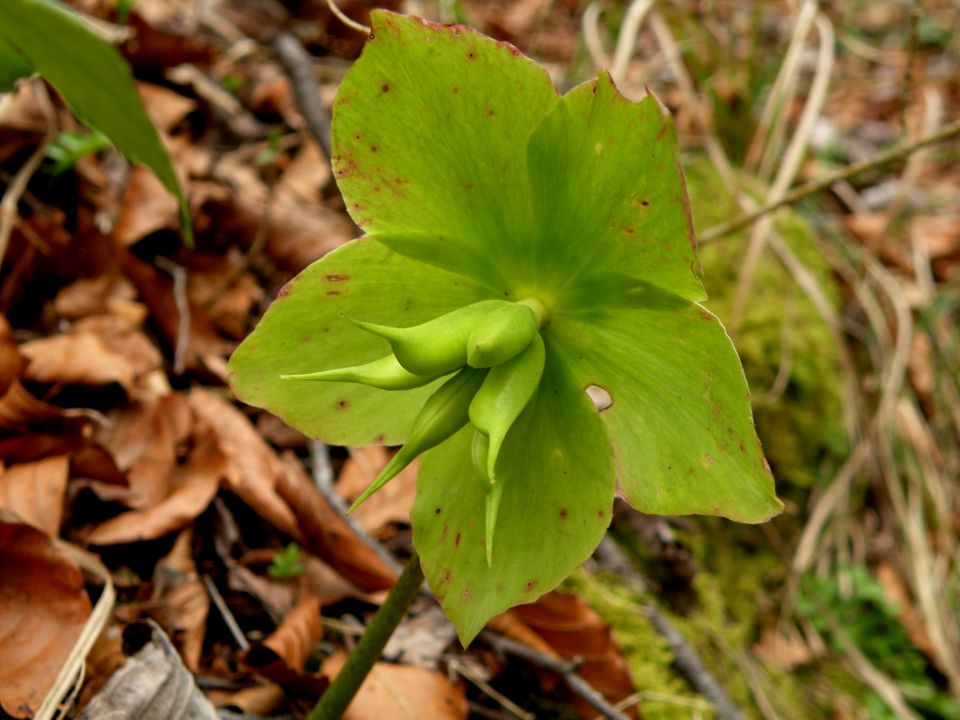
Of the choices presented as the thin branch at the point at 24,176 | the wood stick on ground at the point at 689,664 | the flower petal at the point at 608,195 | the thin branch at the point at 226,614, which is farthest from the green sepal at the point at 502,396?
the thin branch at the point at 24,176

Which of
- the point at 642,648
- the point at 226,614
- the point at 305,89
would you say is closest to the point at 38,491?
the point at 226,614

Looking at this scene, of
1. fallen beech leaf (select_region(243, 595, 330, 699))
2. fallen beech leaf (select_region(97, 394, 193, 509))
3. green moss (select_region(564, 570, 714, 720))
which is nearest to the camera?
fallen beech leaf (select_region(243, 595, 330, 699))

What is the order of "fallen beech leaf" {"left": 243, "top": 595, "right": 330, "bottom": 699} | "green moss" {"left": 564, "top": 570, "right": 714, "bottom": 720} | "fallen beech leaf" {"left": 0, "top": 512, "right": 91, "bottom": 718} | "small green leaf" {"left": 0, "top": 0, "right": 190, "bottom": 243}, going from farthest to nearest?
"green moss" {"left": 564, "top": 570, "right": 714, "bottom": 720} → "fallen beech leaf" {"left": 243, "top": 595, "right": 330, "bottom": 699} → "fallen beech leaf" {"left": 0, "top": 512, "right": 91, "bottom": 718} → "small green leaf" {"left": 0, "top": 0, "right": 190, "bottom": 243}

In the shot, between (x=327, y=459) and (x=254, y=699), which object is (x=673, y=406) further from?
(x=327, y=459)

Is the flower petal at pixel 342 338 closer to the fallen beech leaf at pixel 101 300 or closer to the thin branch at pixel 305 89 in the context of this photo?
the fallen beech leaf at pixel 101 300

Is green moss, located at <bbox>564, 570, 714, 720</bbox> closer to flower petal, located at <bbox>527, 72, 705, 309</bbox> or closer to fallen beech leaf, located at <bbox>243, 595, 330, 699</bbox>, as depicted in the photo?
fallen beech leaf, located at <bbox>243, 595, 330, 699</bbox>

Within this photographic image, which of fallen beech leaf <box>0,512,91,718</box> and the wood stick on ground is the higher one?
fallen beech leaf <box>0,512,91,718</box>

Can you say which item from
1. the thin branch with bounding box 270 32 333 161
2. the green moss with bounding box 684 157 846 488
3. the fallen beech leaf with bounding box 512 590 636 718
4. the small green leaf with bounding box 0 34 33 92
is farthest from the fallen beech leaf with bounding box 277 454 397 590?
the green moss with bounding box 684 157 846 488
